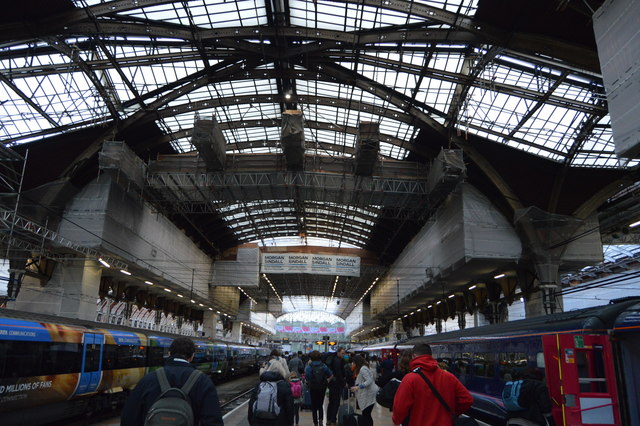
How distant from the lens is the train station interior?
64.0ft

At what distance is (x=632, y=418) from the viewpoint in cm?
783

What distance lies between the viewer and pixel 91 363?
46.9ft

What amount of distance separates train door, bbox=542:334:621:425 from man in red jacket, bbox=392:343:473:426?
4.67 meters

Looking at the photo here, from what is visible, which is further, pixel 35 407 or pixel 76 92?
pixel 76 92

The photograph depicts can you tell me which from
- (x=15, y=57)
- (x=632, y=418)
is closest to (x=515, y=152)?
(x=632, y=418)

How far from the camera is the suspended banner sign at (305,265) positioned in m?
39.5

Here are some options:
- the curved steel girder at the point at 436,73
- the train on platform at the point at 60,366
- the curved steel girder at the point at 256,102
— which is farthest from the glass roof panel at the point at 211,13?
the train on platform at the point at 60,366

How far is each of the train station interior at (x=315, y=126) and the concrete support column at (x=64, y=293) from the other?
94 mm

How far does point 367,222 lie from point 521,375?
4082 cm

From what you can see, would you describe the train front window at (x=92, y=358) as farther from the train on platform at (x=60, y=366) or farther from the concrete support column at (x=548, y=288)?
the concrete support column at (x=548, y=288)

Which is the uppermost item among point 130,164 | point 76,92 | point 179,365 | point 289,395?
point 76,92

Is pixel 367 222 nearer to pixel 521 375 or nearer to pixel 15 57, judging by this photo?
pixel 15 57

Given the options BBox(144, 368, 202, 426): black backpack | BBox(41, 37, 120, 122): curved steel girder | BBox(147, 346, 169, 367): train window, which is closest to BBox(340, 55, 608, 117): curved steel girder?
BBox(41, 37, 120, 122): curved steel girder

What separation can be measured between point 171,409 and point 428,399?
7.27ft
